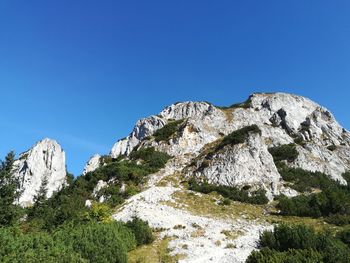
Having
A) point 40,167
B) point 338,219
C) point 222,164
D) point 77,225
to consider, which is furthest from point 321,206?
point 40,167

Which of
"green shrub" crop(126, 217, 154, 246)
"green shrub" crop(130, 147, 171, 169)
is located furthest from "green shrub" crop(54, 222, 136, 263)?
"green shrub" crop(130, 147, 171, 169)

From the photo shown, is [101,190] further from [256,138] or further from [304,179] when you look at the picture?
[304,179]

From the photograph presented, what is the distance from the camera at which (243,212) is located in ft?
125

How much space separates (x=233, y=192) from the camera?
44844 mm

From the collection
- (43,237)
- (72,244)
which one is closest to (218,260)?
(72,244)

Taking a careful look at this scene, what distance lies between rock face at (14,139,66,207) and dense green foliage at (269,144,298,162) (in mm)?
77725

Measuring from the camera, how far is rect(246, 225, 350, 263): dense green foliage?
18.2 m

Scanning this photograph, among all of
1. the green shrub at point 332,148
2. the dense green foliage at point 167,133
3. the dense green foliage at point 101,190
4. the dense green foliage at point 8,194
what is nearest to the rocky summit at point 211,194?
the dense green foliage at point 101,190

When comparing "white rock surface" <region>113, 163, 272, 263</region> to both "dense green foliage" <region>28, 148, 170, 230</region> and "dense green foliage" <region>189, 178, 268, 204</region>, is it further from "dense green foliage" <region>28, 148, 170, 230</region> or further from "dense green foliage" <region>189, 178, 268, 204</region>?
"dense green foliage" <region>189, 178, 268, 204</region>

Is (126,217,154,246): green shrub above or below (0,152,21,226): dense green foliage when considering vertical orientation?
below

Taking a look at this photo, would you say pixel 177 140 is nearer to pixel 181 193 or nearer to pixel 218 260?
pixel 181 193

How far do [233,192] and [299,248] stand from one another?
75.8 ft

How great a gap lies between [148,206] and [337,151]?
54662 millimetres

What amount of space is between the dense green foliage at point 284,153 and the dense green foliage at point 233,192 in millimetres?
20422
